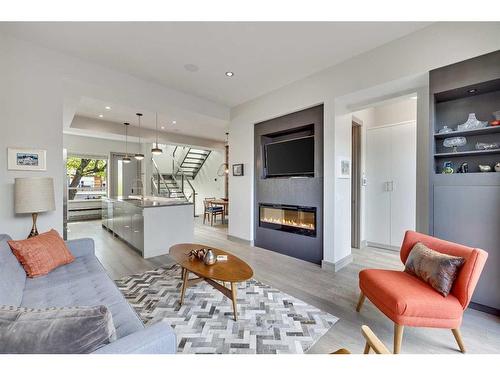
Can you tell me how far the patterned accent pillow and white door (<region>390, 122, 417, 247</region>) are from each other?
7.14 feet

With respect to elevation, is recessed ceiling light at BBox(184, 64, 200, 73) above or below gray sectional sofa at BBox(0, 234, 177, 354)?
above

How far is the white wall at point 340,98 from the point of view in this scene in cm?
221

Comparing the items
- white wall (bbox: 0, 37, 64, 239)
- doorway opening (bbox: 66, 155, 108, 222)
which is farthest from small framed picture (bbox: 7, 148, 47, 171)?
doorway opening (bbox: 66, 155, 108, 222)

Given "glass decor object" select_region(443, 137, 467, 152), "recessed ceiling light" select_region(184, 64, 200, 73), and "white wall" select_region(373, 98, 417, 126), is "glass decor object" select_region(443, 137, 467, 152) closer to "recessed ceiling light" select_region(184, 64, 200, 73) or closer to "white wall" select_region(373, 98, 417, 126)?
"white wall" select_region(373, 98, 417, 126)

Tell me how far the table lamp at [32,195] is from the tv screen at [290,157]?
3.22 meters

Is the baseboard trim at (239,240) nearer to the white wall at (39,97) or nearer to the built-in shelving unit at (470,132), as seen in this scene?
the white wall at (39,97)

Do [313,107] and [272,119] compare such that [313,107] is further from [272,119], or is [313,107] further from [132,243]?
[132,243]

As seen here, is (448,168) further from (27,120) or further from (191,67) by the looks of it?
(27,120)

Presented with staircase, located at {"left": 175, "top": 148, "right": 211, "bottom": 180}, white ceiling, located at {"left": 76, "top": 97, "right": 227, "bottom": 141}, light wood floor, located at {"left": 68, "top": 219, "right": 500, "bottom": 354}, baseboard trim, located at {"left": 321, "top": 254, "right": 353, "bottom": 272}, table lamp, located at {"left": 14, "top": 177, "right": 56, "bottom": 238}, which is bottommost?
light wood floor, located at {"left": 68, "top": 219, "right": 500, "bottom": 354}

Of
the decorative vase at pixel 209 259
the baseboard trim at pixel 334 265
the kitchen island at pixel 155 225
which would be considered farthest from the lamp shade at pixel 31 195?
the baseboard trim at pixel 334 265

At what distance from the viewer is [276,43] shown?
104 inches

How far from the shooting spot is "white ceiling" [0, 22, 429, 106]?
93.0 inches

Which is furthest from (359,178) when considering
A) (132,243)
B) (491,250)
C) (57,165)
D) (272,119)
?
(57,165)

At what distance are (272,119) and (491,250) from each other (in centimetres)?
334
